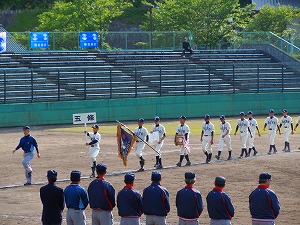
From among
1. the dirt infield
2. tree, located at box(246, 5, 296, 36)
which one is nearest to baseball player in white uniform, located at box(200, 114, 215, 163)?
the dirt infield

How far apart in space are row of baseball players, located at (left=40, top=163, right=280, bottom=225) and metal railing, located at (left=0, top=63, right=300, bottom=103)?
29.6 metres

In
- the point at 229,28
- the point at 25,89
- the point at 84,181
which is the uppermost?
the point at 229,28

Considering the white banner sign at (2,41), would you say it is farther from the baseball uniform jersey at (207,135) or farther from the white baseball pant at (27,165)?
the white baseball pant at (27,165)

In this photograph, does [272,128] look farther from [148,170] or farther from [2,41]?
[2,41]

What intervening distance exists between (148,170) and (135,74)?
2147 centimetres

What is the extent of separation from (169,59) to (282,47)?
8693mm

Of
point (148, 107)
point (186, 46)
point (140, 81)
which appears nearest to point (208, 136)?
point (148, 107)

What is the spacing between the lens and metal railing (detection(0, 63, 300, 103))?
154 feet

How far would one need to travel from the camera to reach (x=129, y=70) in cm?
5228

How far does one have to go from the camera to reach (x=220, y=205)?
15031mm

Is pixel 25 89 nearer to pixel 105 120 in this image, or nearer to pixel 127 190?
pixel 105 120

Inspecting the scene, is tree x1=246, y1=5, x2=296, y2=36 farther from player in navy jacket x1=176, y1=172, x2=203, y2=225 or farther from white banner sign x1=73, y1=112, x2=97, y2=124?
player in navy jacket x1=176, y1=172, x2=203, y2=225

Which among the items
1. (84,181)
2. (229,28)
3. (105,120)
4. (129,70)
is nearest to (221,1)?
(229,28)

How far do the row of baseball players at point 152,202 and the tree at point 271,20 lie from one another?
5515cm
